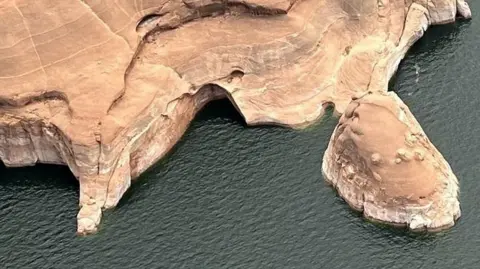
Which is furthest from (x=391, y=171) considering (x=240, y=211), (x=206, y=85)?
(x=206, y=85)

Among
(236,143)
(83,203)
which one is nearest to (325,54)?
(236,143)

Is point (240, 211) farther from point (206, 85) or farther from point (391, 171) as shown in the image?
point (206, 85)

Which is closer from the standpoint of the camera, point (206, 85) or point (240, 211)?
point (240, 211)

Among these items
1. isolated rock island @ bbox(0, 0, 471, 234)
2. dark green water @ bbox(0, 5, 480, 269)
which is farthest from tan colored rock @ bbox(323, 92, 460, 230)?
dark green water @ bbox(0, 5, 480, 269)

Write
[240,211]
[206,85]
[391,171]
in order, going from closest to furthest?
[391,171]
[240,211]
[206,85]

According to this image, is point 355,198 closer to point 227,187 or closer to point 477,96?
point 227,187

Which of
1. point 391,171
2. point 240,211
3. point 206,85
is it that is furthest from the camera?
point 206,85

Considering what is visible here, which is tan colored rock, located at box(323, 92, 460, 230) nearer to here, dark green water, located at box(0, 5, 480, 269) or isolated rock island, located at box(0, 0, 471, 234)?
isolated rock island, located at box(0, 0, 471, 234)
